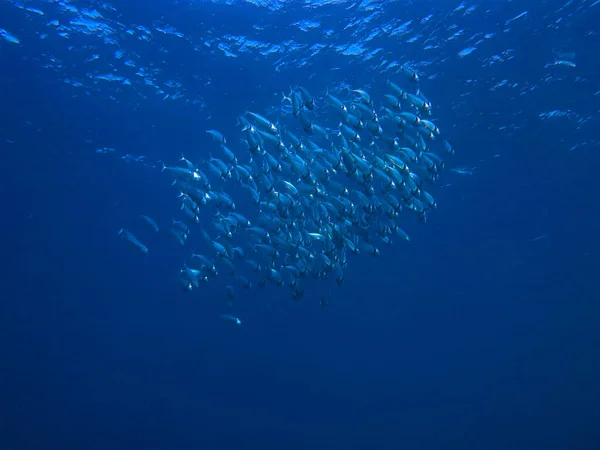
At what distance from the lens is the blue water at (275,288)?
1559 cm

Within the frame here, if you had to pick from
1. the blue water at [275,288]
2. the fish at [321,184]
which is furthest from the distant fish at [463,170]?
the fish at [321,184]

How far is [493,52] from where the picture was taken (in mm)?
16438

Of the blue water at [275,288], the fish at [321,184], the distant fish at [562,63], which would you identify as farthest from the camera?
the distant fish at [562,63]

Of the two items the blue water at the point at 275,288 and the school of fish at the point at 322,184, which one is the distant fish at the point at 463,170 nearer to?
the blue water at the point at 275,288

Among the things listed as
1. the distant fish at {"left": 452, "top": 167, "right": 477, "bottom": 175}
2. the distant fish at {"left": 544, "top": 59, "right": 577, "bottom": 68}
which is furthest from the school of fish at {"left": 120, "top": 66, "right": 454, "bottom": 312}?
the distant fish at {"left": 452, "top": 167, "right": 477, "bottom": 175}

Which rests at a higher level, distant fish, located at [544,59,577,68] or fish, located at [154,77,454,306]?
distant fish, located at [544,59,577,68]

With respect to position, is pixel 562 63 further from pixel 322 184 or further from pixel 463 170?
pixel 322 184

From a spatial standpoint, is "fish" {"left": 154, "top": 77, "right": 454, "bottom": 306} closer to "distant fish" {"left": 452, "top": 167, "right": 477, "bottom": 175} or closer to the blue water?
the blue water

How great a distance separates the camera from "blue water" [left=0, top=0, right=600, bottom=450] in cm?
1559

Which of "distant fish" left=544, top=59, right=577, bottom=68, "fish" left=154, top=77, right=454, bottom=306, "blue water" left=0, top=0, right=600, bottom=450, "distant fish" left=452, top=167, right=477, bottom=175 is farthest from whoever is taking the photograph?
"distant fish" left=452, top=167, right=477, bottom=175

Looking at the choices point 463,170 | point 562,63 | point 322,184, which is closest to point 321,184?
point 322,184

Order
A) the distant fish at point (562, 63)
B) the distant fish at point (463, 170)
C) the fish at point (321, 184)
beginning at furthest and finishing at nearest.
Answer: the distant fish at point (463, 170), the distant fish at point (562, 63), the fish at point (321, 184)

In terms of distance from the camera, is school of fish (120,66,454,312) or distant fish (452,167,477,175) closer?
school of fish (120,66,454,312)

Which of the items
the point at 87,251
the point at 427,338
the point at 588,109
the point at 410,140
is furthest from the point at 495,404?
the point at 410,140
